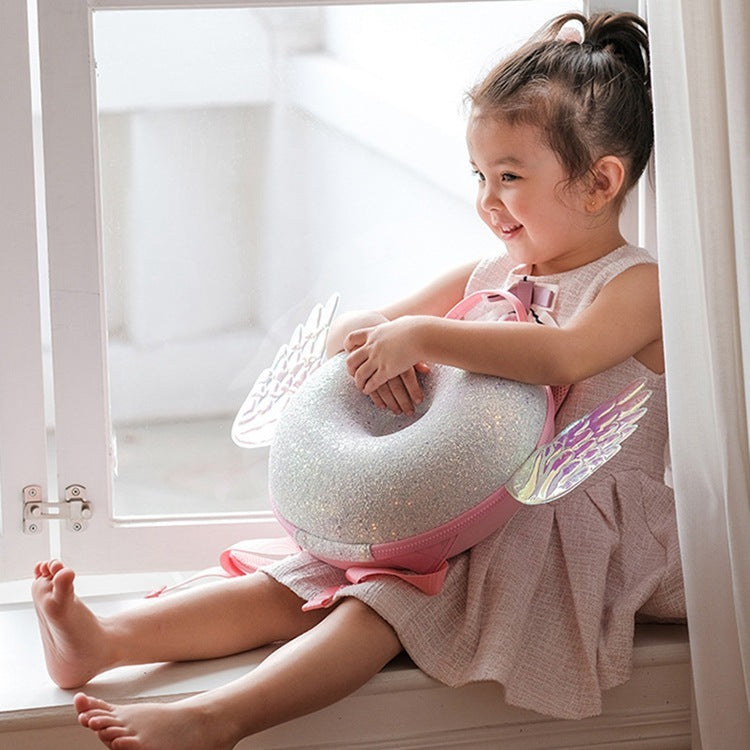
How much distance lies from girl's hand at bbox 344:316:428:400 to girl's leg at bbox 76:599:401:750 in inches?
9.6

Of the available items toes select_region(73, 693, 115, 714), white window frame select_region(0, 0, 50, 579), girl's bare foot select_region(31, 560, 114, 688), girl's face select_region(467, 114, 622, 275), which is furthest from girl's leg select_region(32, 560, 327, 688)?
girl's face select_region(467, 114, 622, 275)

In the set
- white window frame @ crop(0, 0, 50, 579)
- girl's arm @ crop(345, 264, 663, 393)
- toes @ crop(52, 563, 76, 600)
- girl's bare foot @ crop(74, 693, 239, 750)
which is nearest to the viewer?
girl's bare foot @ crop(74, 693, 239, 750)

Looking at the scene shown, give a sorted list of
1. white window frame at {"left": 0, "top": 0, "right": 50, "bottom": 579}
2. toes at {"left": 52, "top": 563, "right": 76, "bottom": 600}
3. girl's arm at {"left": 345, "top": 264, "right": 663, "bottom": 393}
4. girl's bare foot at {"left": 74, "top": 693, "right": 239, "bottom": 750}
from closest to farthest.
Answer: girl's bare foot at {"left": 74, "top": 693, "right": 239, "bottom": 750} → toes at {"left": 52, "top": 563, "right": 76, "bottom": 600} → girl's arm at {"left": 345, "top": 264, "right": 663, "bottom": 393} → white window frame at {"left": 0, "top": 0, "right": 50, "bottom": 579}

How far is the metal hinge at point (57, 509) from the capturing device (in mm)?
1480

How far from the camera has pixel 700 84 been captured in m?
1.08

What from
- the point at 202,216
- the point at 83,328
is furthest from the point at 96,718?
the point at 202,216

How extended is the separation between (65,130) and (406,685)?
776mm

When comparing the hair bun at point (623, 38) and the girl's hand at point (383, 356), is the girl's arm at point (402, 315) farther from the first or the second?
the hair bun at point (623, 38)

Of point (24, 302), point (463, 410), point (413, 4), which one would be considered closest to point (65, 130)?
point (24, 302)

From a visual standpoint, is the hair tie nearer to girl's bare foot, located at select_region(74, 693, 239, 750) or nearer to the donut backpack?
the donut backpack

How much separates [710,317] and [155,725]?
0.63 metres

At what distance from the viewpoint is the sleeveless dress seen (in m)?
1.15

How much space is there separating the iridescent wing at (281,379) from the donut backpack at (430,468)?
0.54 ft

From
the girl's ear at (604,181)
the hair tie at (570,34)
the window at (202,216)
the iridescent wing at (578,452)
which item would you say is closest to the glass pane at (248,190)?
the window at (202,216)
